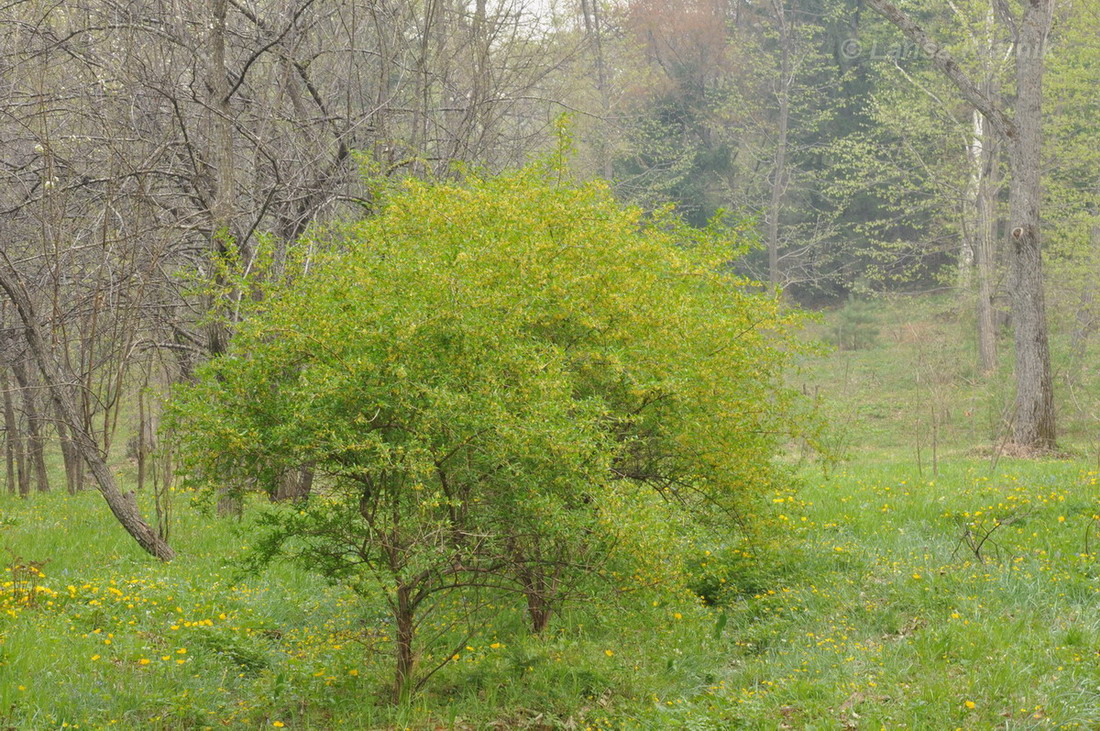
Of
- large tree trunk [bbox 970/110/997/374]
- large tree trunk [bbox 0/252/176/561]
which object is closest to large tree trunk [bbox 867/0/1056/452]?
large tree trunk [bbox 970/110/997/374]

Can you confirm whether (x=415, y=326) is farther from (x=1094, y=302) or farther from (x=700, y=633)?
(x=1094, y=302)

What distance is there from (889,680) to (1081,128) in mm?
26501

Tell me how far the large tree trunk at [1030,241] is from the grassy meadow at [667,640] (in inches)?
182

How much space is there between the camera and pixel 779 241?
1298 inches

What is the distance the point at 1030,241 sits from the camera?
1384cm

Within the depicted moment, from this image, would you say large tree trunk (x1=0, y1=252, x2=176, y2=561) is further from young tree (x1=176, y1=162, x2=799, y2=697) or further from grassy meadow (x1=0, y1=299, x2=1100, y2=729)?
young tree (x1=176, y1=162, x2=799, y2=697)

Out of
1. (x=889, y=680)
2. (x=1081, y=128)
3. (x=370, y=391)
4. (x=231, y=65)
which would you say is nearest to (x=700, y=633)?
(x=889, y=680)

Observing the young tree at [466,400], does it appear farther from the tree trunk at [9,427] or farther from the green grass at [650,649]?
the tree trunk at [9,427]

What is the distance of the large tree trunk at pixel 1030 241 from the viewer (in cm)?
1380

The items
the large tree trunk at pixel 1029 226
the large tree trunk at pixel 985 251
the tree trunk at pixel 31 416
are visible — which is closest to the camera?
the tree trunk at pixel 31 416

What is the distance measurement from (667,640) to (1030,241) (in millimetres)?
10028

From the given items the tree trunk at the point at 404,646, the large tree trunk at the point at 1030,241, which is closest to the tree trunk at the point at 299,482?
the tree trunk at the point at 404,646

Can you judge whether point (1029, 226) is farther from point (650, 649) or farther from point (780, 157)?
point (780, 157)

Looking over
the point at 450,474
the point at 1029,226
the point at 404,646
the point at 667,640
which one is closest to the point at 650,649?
the point at 667,640
